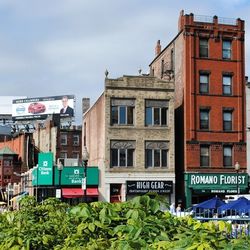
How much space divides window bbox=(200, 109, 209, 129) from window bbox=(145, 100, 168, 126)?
3116 millimetres

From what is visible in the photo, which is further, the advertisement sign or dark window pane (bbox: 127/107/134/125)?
dark window pane (bbox: 127/107/134/125)

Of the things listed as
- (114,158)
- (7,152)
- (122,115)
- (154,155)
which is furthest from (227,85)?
(7,152)

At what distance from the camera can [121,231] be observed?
465 cm

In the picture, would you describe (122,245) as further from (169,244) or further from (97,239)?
(97,239)

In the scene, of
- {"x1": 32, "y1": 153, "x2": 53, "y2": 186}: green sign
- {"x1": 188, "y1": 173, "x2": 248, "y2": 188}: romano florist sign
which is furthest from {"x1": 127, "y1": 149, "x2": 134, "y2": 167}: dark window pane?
{"x1": 32, "y1": 153, "x2": 53, "y2": 186}: green sign

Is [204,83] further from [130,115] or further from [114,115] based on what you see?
[114,115]

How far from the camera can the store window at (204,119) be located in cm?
4622

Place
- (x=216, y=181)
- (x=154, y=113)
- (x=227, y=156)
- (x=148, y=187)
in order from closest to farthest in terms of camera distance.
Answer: (x=148, y=187)
(x=216, y=181)
(x=154, y=113)
(x=227, y=156)

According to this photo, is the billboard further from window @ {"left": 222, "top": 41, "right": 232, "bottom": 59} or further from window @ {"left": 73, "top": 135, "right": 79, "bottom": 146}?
window @ {"left": 222, "top": 41, "right": 232, "bottom": 59}

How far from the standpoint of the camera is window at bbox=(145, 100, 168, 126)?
149 feet

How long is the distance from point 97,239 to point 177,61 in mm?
44192

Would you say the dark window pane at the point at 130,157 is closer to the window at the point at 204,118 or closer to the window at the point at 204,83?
the window at the point at 204,118

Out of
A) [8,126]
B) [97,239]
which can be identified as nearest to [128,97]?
[97,239]

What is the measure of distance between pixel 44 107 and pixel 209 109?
62794mm
